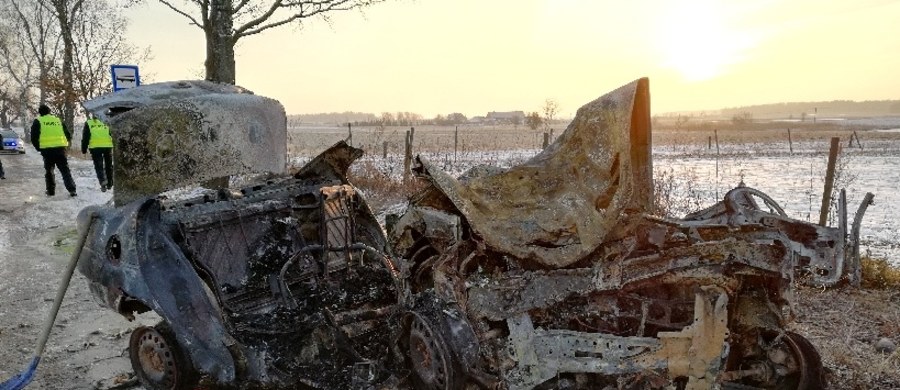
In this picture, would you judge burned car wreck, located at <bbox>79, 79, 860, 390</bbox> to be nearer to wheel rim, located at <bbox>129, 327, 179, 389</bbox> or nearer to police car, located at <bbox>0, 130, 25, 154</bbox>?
wheel rim, located at <bbox>129, 327, 179, 389</bbox>

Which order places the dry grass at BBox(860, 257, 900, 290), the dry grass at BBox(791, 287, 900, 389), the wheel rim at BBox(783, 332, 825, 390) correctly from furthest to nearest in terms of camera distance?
1. the dry grass at BBox(860, 257, 900, 290)
2. the dry grass at BBox(791, 287, 900, 389)
3. the wheel rim at BBox(783, 332, 825, 390)

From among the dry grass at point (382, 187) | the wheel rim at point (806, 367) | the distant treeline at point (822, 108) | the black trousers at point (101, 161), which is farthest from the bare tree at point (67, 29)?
the distant treeline at point (822, 108)

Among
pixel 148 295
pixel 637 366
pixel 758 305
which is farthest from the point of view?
pixel 148 295

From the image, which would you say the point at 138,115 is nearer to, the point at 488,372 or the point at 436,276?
the point at 436,276

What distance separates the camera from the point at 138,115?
508 centimetres

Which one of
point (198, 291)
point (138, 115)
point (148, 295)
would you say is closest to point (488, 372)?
point (198, 291)

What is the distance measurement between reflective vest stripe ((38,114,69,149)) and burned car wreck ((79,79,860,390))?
8.97 m

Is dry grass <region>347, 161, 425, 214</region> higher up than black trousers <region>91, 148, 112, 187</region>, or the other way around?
black trousers <region>91, 148, 112, 187</region>

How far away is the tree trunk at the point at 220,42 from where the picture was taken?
11.9m

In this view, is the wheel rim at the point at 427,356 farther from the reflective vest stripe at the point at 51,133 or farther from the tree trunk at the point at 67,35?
the tree trunk at the point at 67,35

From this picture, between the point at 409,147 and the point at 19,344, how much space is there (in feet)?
30.0

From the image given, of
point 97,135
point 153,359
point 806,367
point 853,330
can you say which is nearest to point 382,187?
point 97,135

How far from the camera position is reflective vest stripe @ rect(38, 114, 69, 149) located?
41.3 ft

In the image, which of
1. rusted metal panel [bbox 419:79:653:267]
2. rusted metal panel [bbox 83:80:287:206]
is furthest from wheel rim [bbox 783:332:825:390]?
rusted metal panel [bbox 83:80:287:206]
